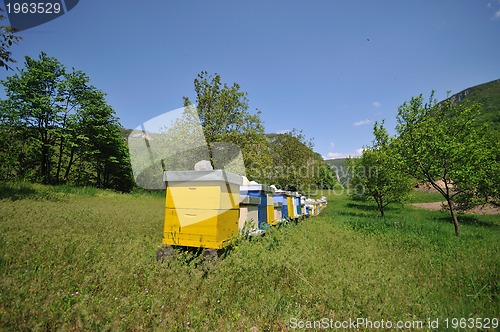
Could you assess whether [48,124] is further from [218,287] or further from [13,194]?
[218,287]

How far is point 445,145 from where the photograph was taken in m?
8.94

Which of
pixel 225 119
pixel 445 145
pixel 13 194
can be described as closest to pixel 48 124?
pixel 13 194

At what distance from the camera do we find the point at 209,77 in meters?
13.0

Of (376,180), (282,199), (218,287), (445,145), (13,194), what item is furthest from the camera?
(376,180)

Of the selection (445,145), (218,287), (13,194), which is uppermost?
(445,145)

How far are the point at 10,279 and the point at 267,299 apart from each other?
2.93 m

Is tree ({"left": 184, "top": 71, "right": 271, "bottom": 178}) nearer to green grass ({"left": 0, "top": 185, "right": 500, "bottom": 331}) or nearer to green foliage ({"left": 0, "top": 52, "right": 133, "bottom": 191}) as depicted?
green grass ({"left": 0, "top": 185, "right": 500, "bottom": 331})

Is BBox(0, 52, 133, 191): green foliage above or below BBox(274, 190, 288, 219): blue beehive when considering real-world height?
above

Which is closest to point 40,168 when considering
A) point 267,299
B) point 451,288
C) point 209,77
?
point 209,77

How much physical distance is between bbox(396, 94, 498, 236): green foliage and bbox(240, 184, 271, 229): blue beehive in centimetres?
742

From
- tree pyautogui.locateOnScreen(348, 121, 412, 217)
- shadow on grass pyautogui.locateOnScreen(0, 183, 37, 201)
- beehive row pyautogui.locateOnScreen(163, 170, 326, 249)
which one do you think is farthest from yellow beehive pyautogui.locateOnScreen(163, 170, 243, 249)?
tree pyautogui.locateOnScreen(348, 121, 412, 217)

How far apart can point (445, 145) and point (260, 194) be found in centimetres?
802

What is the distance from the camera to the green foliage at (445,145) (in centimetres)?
909

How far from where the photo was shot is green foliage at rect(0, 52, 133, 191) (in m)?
18.7
